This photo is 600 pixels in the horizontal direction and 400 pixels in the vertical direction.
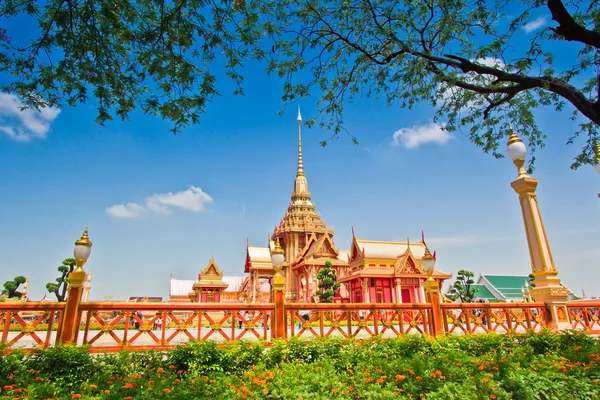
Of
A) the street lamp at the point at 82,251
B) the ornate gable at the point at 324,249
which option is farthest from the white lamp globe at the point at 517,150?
the ornate gable at the point at 324,249

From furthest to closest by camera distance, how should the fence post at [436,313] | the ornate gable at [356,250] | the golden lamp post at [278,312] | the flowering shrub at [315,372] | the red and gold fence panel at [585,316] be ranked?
1. the ornate gable at [356,250]
2. the fence post at [436,313]
3. the red and gold fence panel at [585,316]
4. the golden lamp post at [278,312]
5. the flowering shrub at [315,372]

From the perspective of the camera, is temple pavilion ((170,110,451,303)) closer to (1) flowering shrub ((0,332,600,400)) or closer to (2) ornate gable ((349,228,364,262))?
(2) ornate gable ((349,228,364,262))

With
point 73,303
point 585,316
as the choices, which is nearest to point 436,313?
point 585,316

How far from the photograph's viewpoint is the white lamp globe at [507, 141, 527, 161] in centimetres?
1009

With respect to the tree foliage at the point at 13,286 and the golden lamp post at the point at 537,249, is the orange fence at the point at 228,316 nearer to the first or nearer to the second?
the golden lamp post at the point at 537,249

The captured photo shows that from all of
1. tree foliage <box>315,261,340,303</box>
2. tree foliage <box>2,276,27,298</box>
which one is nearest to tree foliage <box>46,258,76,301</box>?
tree foliage <box>2,276,27,298</box>

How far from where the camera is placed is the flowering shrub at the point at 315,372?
484 centimetres

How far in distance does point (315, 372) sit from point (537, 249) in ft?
23.6

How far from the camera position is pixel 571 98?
750 cm

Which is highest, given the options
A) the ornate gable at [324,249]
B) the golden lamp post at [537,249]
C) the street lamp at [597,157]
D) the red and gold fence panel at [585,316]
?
the ornate gable at [324,249]

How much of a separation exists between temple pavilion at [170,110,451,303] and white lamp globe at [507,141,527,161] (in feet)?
41.5

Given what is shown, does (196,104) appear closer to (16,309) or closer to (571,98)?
(16,309)

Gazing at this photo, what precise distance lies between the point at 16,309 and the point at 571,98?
12413 millimetres

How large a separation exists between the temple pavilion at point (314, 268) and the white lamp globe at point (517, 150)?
41.5 feet
